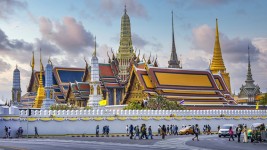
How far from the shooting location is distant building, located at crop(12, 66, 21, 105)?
358 ft

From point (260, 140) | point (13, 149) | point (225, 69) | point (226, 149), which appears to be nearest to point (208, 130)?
point (260, 140)

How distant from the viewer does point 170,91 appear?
72750 millimetres

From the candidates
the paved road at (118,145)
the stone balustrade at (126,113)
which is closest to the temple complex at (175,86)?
the stone balustrade at (126,113)

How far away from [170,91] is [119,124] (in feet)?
67.8

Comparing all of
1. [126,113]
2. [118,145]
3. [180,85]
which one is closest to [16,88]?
[180,85]

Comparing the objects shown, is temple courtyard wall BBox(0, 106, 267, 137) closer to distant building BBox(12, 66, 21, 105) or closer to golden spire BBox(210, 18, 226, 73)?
golden spire BBox(210, 18, 226, 73)

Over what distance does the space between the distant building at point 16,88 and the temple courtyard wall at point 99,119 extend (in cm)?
5577

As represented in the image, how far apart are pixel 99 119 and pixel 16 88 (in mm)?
60764

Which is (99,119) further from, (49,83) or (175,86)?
(49,83)

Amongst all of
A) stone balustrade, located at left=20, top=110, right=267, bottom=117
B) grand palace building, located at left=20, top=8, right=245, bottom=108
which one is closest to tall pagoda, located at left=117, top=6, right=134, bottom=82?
grand palace building, located at left=20, top=8, right=245, bottom=108

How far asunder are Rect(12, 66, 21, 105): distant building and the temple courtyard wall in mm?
55767

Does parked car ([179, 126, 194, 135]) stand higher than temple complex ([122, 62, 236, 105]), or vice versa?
temple complex ([122, 62, 236, 105])

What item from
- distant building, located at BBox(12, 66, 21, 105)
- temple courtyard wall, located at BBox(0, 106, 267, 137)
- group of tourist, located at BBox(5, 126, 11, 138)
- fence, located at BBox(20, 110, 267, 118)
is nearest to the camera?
group of tourist, located at BBox(5, 126, 11, 138)

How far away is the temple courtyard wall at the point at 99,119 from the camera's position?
46594 millimetres
